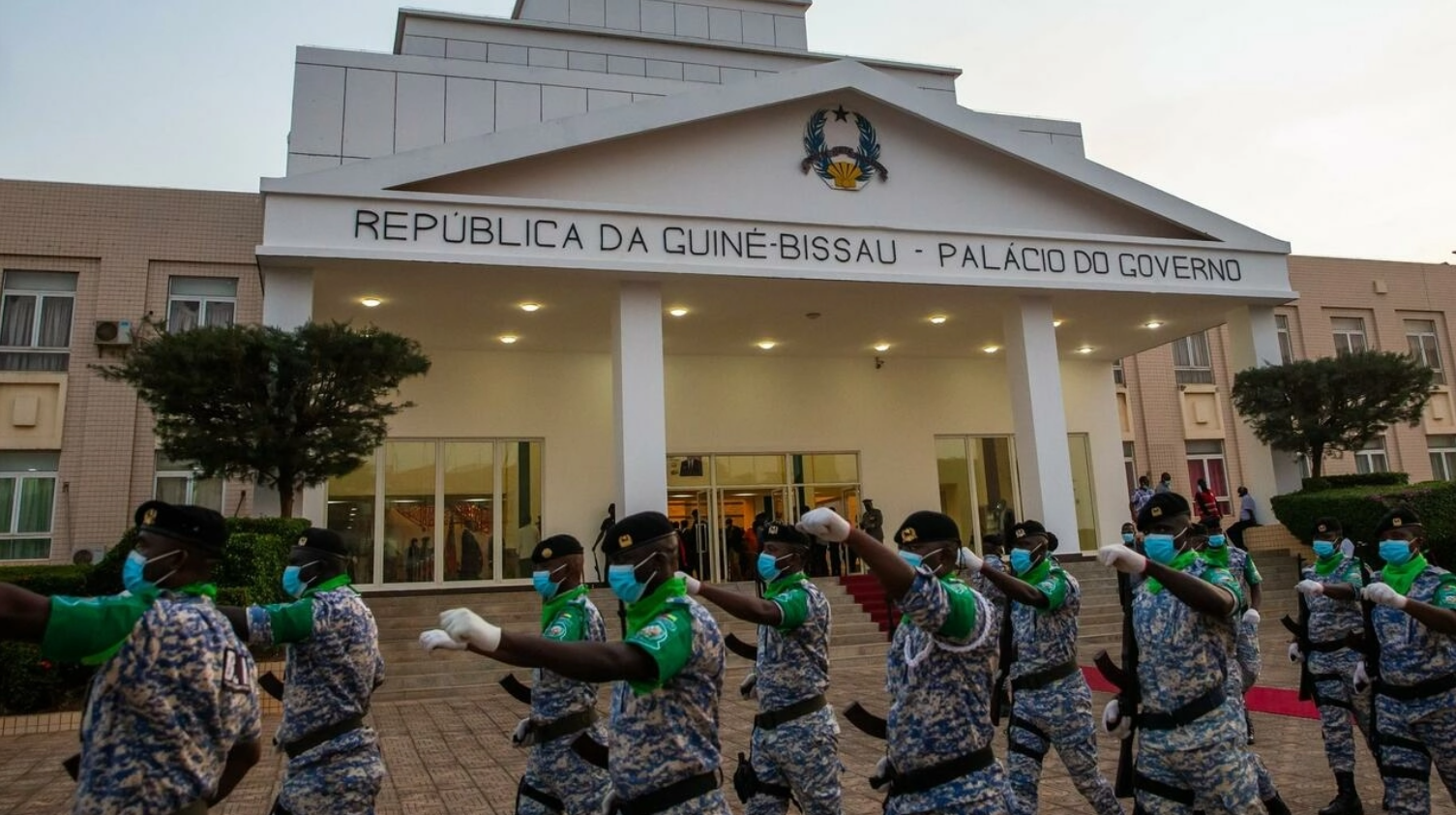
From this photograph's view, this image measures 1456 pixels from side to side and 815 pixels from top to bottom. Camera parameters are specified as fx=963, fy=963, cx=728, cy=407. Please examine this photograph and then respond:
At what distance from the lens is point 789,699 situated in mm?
5219

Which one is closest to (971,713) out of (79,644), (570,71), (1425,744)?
(79,644)

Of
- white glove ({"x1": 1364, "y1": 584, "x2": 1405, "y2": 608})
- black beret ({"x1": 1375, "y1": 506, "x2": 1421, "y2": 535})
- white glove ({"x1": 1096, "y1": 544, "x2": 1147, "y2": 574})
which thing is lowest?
white glove ({"x1": 1364, "y1": 584, "x2": 1405, "y2": 608})

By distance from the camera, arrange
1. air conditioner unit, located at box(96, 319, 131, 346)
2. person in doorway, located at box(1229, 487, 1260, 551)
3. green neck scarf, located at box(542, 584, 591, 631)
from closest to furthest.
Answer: green neck scarf, located at box(542, 584, 591, 631)
person in doorway, located at box(1229, 487, 1260, 551)
air conditioner unit, located at box(96, 319, 131, 346)

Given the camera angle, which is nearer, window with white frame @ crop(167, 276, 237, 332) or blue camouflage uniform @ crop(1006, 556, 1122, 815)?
blue camouflage uniform @ crop(1006, 556, 1122, 815)

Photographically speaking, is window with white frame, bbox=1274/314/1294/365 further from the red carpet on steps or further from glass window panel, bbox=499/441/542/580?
glass window panel, bbox=499/441/542/580

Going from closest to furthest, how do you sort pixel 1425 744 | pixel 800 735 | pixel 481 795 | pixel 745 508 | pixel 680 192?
pixel 800 735
pixel 1425 744
pixel 481 795
pixel 680 192
pixel 745 508

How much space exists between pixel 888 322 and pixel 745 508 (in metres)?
5.13

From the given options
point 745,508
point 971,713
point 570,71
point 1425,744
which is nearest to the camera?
point 971,713

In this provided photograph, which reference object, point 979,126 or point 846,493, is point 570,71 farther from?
point 846,493

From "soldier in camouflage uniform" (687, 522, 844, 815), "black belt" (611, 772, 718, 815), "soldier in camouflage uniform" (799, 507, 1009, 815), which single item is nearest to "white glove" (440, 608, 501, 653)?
"black belt" (611, 772, 718, 815)

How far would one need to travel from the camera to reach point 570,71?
2248cm

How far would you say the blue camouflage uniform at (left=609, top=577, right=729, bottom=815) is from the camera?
3.49 metres

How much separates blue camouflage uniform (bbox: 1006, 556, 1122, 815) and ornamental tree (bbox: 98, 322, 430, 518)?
9.31 m

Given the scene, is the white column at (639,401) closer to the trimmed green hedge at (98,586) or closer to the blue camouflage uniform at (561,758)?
the trimmed green hedge at (98,586)
